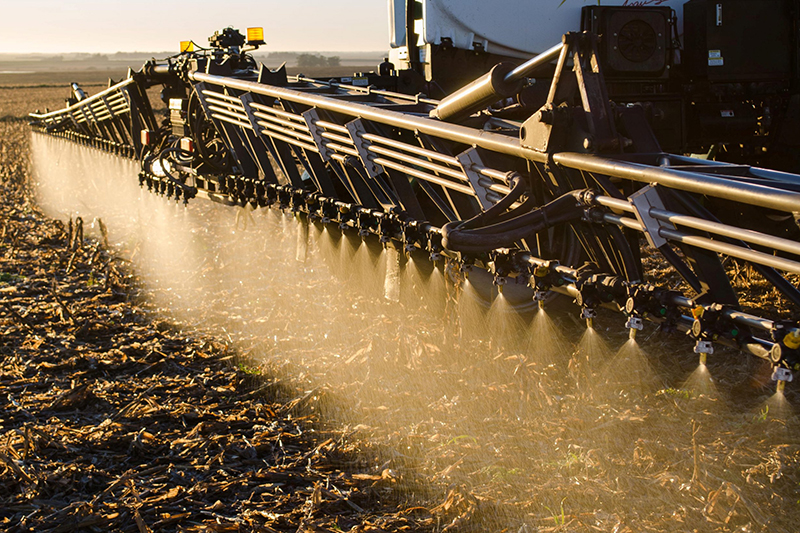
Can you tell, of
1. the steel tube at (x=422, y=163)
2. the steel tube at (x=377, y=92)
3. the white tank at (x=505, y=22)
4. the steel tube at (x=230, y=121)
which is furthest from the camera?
the steel tube at (x=230, y=121)

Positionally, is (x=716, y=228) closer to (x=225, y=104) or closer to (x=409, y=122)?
(x=409, y=122)

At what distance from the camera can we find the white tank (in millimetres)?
5836

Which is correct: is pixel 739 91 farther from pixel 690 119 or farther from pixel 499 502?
pixel 499 502

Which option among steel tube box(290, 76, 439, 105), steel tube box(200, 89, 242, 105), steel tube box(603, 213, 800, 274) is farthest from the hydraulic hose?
steel tube box(200, 89, 242, 105)

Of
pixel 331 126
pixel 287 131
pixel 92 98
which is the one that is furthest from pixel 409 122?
pixel 92 98

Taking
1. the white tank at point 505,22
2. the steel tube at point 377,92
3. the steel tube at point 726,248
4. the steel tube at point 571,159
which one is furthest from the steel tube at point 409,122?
the white tank at point 505,22

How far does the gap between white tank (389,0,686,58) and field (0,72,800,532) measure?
6.40 ft

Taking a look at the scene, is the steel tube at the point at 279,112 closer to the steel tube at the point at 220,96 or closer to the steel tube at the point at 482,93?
the steel tube at the point at 220,96

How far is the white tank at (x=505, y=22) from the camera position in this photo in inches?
230

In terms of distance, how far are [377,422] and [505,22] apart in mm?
3378

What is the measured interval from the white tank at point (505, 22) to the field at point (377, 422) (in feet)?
6.40

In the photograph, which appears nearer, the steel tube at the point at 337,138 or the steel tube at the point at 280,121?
the steel tube at the point at 337,138

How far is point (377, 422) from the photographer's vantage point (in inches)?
169

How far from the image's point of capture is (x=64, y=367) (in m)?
5.25
